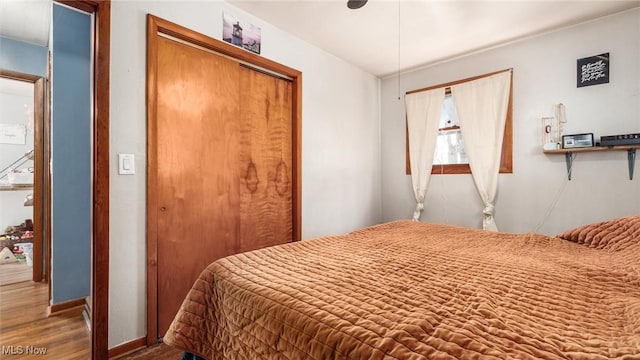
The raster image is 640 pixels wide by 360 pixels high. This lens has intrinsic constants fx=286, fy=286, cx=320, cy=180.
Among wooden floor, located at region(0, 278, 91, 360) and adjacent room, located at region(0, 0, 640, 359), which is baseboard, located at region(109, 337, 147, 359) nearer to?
adjacent room, located at region(0, 0, 640, 359)

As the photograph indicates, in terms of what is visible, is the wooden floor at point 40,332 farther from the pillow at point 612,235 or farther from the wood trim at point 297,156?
the pillow at point 612,235

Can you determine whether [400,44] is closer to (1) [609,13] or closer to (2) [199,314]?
(1) [609,13]

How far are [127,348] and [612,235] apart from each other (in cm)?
272

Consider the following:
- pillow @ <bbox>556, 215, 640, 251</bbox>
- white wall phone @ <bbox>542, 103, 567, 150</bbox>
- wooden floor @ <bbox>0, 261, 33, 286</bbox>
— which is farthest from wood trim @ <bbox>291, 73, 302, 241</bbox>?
wooden floor @ <bbox>0, 261, 33, 286</bbox>

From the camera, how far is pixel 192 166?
2.01m

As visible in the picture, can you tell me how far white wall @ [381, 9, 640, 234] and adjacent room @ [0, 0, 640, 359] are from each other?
0.05ft

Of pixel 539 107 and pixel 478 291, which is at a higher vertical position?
pixel 539 107

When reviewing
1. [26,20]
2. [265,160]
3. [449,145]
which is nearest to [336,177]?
[265,160]

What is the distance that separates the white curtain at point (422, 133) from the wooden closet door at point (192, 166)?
208cm

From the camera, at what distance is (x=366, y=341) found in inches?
24.6

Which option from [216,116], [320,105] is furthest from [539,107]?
[216,116]

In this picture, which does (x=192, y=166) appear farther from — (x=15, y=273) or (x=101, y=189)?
(x=15, y=273)

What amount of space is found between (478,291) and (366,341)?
0.44m

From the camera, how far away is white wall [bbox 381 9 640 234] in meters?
2.27
